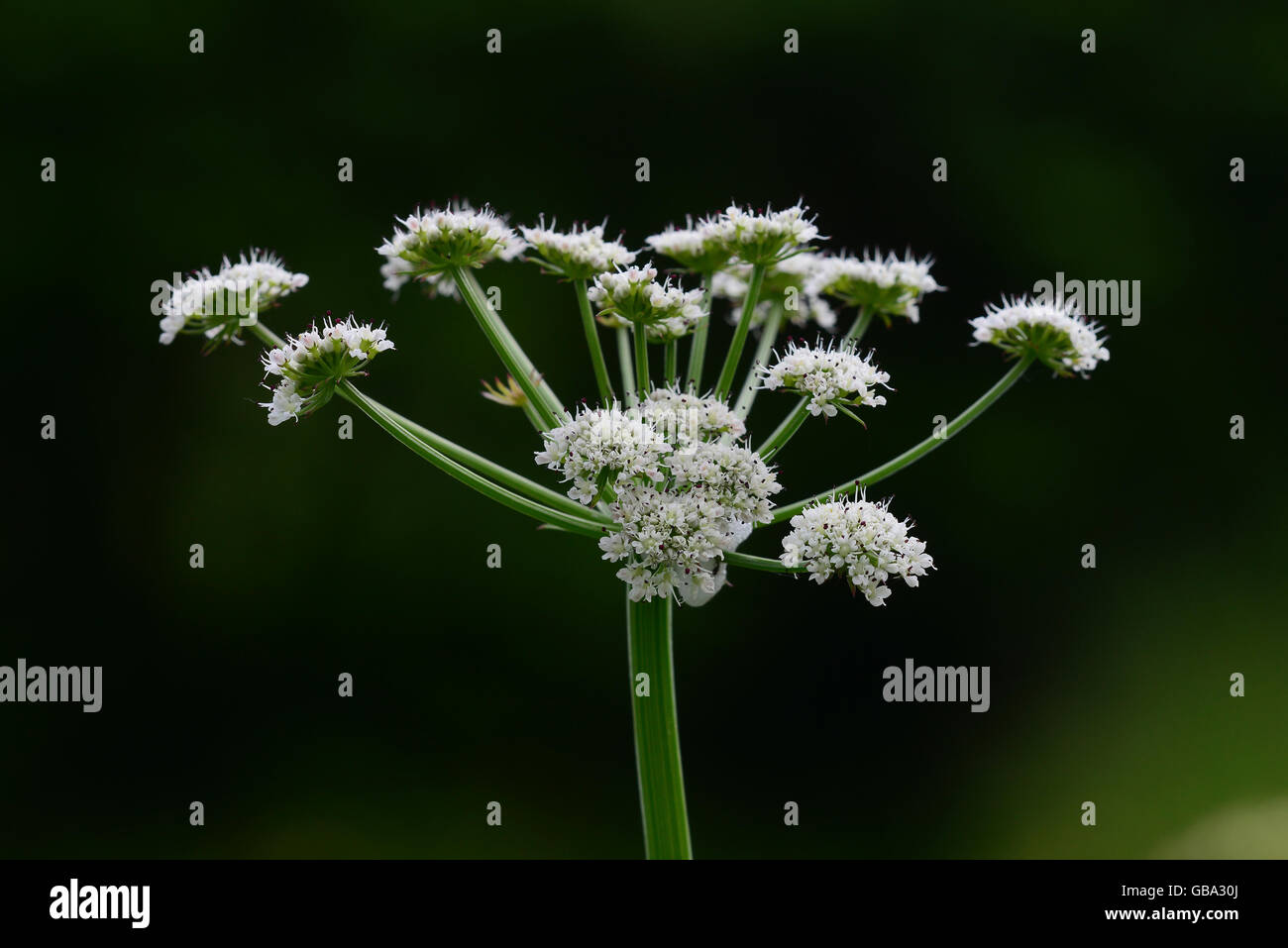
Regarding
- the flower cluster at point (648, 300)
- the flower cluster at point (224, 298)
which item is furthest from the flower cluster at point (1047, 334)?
the flower cluster at point (224, 298)

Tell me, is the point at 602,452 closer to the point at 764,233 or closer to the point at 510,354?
the point at 510,354

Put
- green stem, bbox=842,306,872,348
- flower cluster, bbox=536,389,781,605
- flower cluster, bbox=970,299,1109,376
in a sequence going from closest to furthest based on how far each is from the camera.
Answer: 1. flower cluster, bbox=536,389,781,605
2. flower cluster, bbox=970,299,1109,376
3. green stem, bbox=842,306,872,348

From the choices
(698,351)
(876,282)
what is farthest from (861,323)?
(698,351)

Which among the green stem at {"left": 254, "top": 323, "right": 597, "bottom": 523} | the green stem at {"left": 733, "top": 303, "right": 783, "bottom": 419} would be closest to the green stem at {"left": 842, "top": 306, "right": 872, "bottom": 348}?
the green stem at {"left": 733, "top": 303, "right": 783, "bottom": 419}

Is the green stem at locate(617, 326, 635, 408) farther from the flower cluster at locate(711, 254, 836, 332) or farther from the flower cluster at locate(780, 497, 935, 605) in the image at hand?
the flower cluster at locate(780, 497, 935, 605)

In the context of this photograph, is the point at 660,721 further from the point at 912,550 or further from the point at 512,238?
the point at 512,238

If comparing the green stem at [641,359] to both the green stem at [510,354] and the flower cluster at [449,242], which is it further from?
the flower cluster at [449,242]

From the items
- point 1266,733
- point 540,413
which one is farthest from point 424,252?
point 1266,733
